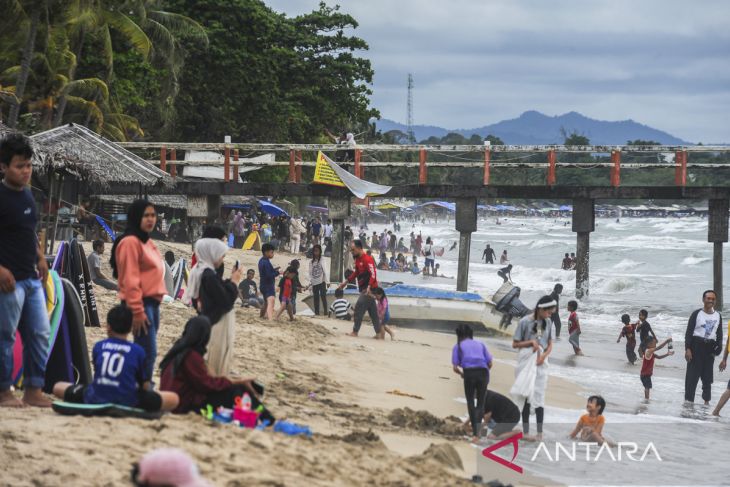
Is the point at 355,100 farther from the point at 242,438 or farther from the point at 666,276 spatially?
the point at 242,438

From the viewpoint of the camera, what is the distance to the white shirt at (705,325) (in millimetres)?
11867

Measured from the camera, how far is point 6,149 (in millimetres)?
6023

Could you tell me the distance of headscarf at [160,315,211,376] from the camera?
617 cm

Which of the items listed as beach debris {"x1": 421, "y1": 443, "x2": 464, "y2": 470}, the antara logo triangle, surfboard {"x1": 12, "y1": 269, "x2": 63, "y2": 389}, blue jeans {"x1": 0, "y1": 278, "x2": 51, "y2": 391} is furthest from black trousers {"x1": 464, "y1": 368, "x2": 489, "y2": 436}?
blue jeans {"x1": 0, "y1": 278, "x2": 51, "y2": 391}

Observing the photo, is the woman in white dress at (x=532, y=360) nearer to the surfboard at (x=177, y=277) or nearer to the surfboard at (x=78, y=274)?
the surfboard at (x=78, y=274)

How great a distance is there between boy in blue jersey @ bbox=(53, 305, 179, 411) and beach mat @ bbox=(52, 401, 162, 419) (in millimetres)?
40

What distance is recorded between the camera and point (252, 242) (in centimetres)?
3369

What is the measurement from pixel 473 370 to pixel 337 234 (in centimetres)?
1490

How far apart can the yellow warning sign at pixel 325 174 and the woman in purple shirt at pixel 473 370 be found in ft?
43.9

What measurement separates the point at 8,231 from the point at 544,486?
162 inches

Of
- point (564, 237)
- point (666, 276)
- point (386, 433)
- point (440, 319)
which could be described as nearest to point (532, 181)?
point (564, 237)

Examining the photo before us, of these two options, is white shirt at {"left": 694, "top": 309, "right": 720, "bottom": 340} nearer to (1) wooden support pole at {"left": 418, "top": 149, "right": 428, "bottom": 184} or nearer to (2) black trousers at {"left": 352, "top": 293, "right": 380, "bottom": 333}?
(2) black trousers at {"left": 352, "top": 293, "right": 380, "bottom": 333}

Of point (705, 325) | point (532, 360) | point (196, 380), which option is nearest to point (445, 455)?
point (196, 380)

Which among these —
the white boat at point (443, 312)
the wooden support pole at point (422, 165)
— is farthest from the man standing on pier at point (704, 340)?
the wooden support pole at point (422, 165)
